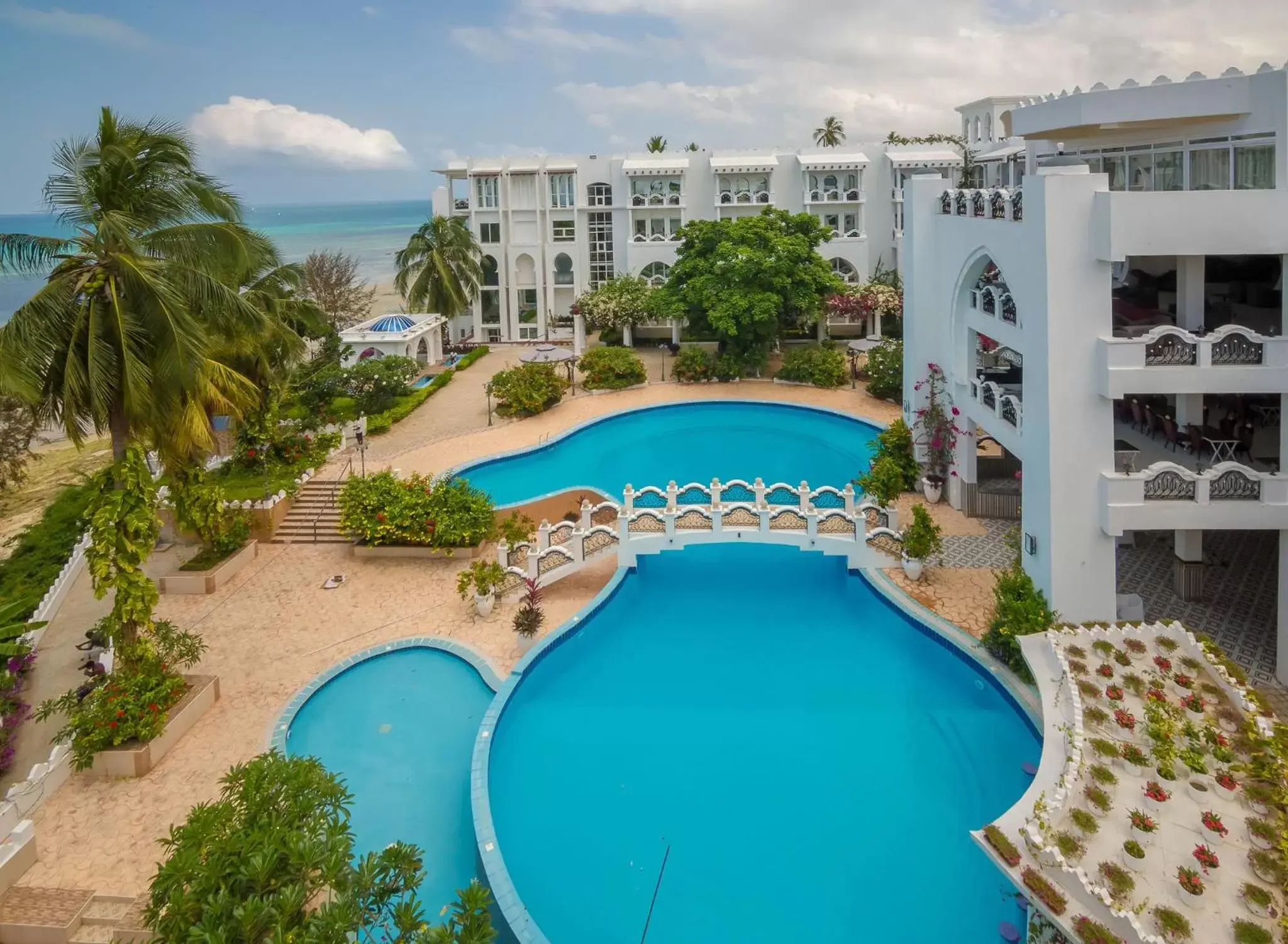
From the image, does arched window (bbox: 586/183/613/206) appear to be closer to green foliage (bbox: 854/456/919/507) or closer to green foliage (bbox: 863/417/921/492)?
green foliage (bbox: 863/417/921/492)

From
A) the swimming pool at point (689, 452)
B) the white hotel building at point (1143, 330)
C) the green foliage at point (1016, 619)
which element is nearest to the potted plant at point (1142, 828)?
the green foliage at point (1016, 619)

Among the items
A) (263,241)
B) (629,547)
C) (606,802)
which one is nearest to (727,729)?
(606,802)

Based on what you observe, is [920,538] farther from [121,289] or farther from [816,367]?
[816,367]

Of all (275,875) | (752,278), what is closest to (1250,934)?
(275,875)

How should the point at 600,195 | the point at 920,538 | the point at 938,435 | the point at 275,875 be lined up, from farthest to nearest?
the point at 600,195 → the point at 938,435 → the point at 920,538 → the point at 275,875

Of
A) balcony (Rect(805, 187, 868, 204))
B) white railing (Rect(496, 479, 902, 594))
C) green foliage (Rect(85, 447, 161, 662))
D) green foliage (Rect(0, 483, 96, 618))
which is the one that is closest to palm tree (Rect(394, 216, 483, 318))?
balcony (Rect(805, 187, 868, 204))

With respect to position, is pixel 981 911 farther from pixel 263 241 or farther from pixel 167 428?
pixel 263 241
